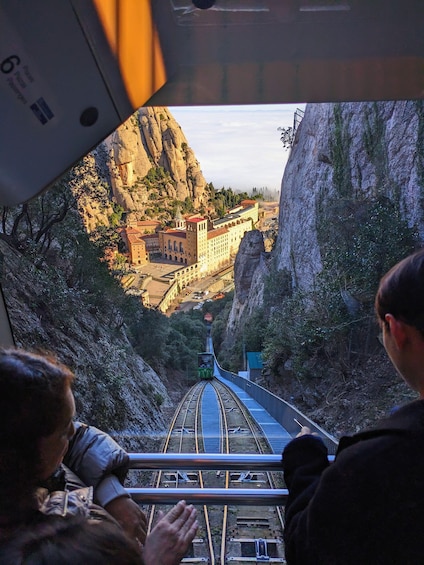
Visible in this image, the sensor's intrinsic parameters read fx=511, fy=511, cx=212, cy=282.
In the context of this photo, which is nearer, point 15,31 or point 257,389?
point 15,31

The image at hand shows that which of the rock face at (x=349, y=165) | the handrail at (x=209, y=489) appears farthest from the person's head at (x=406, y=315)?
the rock face at (x=349, y=165)

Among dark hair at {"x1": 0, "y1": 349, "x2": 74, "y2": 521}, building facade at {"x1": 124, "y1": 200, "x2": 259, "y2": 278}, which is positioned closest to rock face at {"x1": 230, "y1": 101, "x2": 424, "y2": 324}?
building facade at {"x1": 124, "y1": 200, "x2": 259, "y2": 278}

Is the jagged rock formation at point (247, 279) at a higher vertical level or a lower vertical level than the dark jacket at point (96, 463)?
higher

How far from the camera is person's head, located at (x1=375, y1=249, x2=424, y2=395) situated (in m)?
0.85

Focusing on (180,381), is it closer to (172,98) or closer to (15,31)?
(172,98)

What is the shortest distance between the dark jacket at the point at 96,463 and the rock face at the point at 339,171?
139 cm

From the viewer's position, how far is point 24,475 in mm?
849

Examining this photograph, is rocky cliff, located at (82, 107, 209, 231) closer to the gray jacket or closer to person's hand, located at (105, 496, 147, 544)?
the gray jacket

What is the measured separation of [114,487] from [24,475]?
0.45m

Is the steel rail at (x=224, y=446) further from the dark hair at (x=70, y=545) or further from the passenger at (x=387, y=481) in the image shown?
the dark hair at (x=70, y=545)

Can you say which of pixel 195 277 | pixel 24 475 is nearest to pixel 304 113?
pixel 195 277

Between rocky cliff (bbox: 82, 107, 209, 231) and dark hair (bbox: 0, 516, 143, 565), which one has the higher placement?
rocky cliff (bbox: 82, 107, 209, 231)

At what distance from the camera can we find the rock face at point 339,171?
2.16 meters

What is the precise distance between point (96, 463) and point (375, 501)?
692 millimetres
